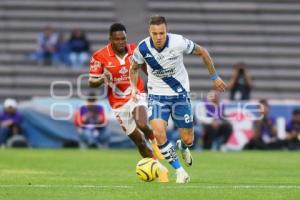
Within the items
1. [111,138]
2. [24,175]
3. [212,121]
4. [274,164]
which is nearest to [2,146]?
[111,138]

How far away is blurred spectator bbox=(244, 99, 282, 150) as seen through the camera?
2652cm

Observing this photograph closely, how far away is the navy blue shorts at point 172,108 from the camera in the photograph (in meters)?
13.7

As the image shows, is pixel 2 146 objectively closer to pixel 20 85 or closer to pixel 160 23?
pixel 20 85

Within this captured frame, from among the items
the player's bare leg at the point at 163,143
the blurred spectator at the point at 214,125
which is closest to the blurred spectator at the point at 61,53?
the blurred spectator at the point at 214,125

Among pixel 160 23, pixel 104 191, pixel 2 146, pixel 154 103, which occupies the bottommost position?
pixel 2 146

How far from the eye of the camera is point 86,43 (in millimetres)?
31672

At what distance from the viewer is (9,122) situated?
26.1m

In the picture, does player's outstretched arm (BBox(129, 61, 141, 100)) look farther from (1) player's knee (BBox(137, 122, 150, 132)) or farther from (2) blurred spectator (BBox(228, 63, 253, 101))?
(2) blurred spectator (BBox(228, 63, 253, 101))

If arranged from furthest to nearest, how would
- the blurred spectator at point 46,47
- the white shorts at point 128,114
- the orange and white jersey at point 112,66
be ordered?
the blurred spectator at point 46,47, the white shorts at point 128,114, the orange and white jersey at point 112,66

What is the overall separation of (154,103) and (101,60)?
1.84 m

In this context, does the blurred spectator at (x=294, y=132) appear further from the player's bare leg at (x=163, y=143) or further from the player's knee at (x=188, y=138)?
the player's bare leg at (x=163, y=143)

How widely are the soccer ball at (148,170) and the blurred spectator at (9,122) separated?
12897 millimetres

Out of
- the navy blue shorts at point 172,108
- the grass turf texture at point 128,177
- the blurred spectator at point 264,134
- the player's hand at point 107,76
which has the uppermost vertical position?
the player's hand at point 107,76

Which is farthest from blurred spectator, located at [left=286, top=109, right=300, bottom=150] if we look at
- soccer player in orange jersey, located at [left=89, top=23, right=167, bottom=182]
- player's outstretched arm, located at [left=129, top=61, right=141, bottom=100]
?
player's outstretched arm, located at [left=129, top=61, right=141, bottom=100]
